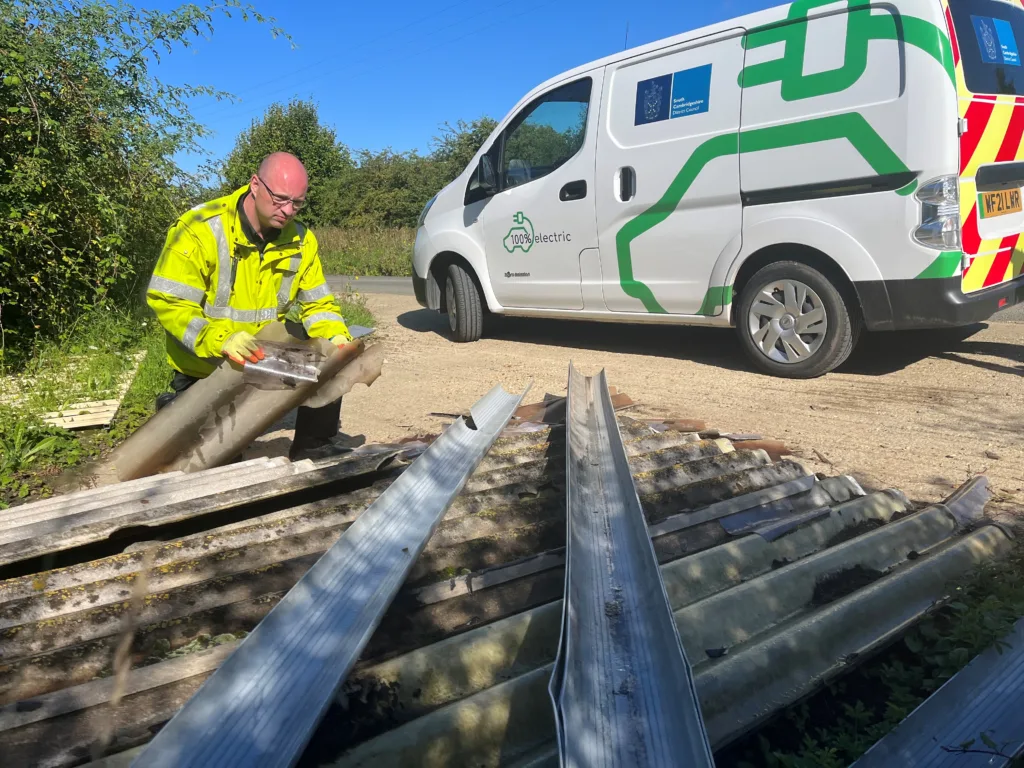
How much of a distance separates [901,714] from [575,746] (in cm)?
86

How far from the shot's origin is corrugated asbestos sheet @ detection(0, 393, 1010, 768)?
163 centimetres

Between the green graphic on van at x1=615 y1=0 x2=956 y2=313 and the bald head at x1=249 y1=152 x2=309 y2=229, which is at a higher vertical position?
the green graphic on van at x1=615 y1=0 x2=956 y2=313

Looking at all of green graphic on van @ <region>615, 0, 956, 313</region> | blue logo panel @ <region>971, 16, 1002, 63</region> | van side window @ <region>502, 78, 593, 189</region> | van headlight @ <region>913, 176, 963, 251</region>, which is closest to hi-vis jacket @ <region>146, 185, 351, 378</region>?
green graphic on van @ <region>615, 0, 956, 313</region>

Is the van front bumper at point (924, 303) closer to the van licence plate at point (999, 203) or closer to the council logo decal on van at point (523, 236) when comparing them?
the van licence plate at point (999, 203)

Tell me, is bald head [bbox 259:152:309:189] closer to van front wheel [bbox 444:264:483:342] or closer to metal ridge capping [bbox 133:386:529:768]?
metal ridge capping [bbox 133:386:529:768]

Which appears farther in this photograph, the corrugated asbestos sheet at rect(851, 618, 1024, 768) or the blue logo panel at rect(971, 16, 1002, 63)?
the blue logo panel at rect(971, 16, 1002, 63)

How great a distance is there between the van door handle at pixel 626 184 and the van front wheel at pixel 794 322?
48.0 inches

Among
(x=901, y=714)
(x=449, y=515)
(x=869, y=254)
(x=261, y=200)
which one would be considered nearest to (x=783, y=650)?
(x=901, y=714)

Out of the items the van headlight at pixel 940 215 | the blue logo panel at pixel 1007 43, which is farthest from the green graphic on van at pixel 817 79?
the blue logo panel at pixel 1007 43

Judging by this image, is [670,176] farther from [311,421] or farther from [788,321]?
[311,421]

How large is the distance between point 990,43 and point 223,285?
4891 millimetres

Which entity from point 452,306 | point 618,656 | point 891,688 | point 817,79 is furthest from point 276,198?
point 452,306

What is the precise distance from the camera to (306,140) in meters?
38.2

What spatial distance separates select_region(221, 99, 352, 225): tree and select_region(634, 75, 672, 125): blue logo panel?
3050 centimetres
